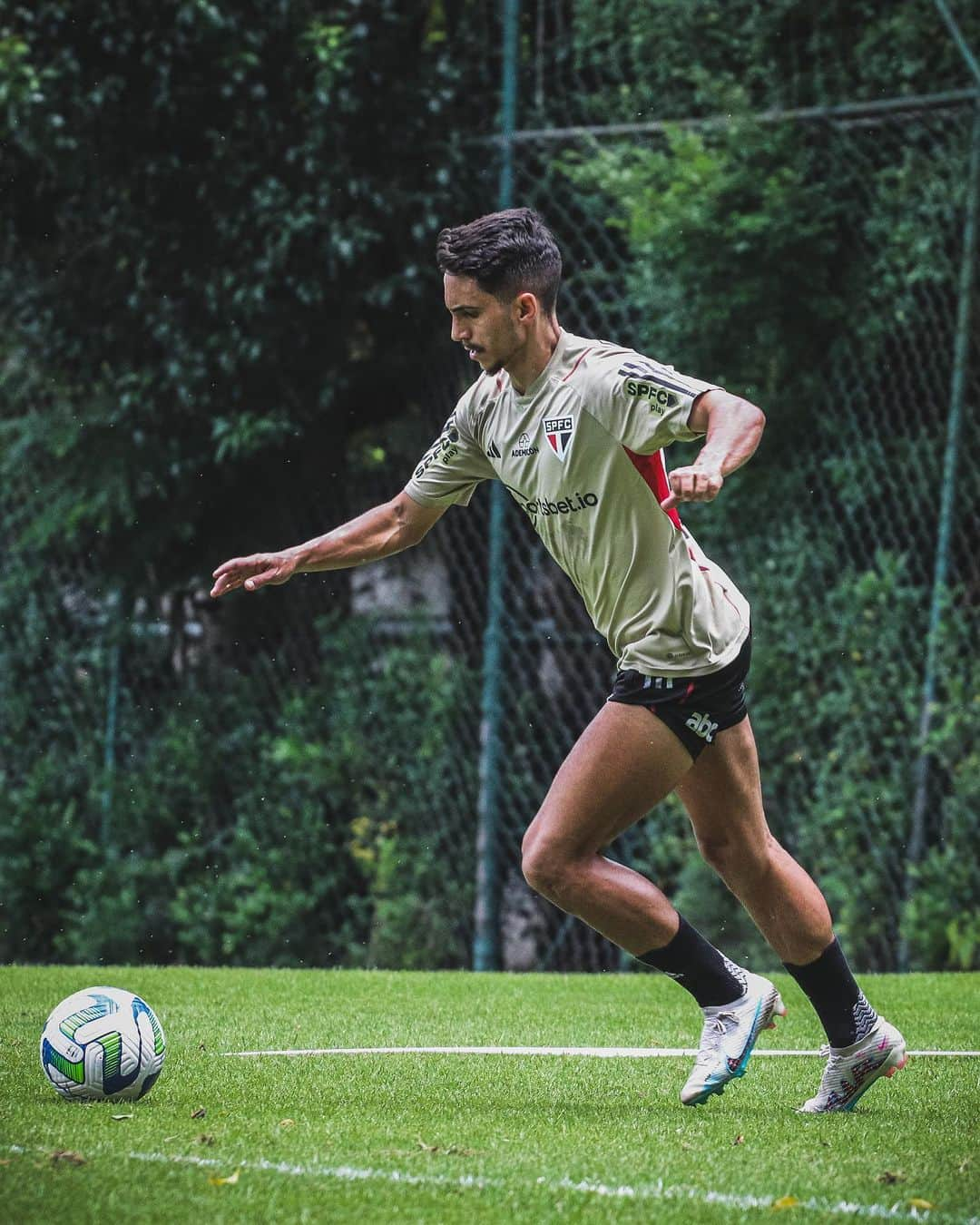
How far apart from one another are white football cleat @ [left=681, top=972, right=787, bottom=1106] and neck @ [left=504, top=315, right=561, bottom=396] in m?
1.56

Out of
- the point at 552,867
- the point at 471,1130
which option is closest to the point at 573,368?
the point at 552,867

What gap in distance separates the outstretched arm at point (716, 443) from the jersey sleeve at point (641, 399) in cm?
4

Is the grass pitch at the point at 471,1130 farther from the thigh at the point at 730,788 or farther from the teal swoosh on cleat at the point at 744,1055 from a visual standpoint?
the thigh at the point at 730,788

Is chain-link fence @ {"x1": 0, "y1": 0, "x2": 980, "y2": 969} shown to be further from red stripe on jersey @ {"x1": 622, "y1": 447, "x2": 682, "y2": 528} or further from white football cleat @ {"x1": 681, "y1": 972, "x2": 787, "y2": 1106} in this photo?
red stripe on jersey @ {"x1": 622, "y1": 447, "x2": 682, "y2": 528}

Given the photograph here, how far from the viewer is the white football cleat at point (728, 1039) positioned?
4.05 metres

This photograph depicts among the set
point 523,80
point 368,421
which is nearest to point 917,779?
point 368,421

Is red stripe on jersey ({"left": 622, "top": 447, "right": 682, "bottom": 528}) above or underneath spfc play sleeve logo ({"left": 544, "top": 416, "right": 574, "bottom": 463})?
underneath

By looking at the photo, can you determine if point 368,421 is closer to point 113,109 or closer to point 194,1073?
point 113,109

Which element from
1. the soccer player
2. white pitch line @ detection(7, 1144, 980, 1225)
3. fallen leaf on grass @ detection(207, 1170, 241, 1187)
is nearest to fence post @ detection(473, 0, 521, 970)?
the soccer player

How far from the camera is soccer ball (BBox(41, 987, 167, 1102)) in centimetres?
385

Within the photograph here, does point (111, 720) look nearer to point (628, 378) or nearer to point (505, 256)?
point (505, 256)

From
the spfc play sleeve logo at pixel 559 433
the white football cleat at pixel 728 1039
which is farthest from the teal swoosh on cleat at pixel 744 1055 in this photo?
the spfc play sleeve logo at pixel 559 433

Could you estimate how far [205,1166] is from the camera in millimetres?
3188

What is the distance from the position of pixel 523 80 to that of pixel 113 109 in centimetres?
222
